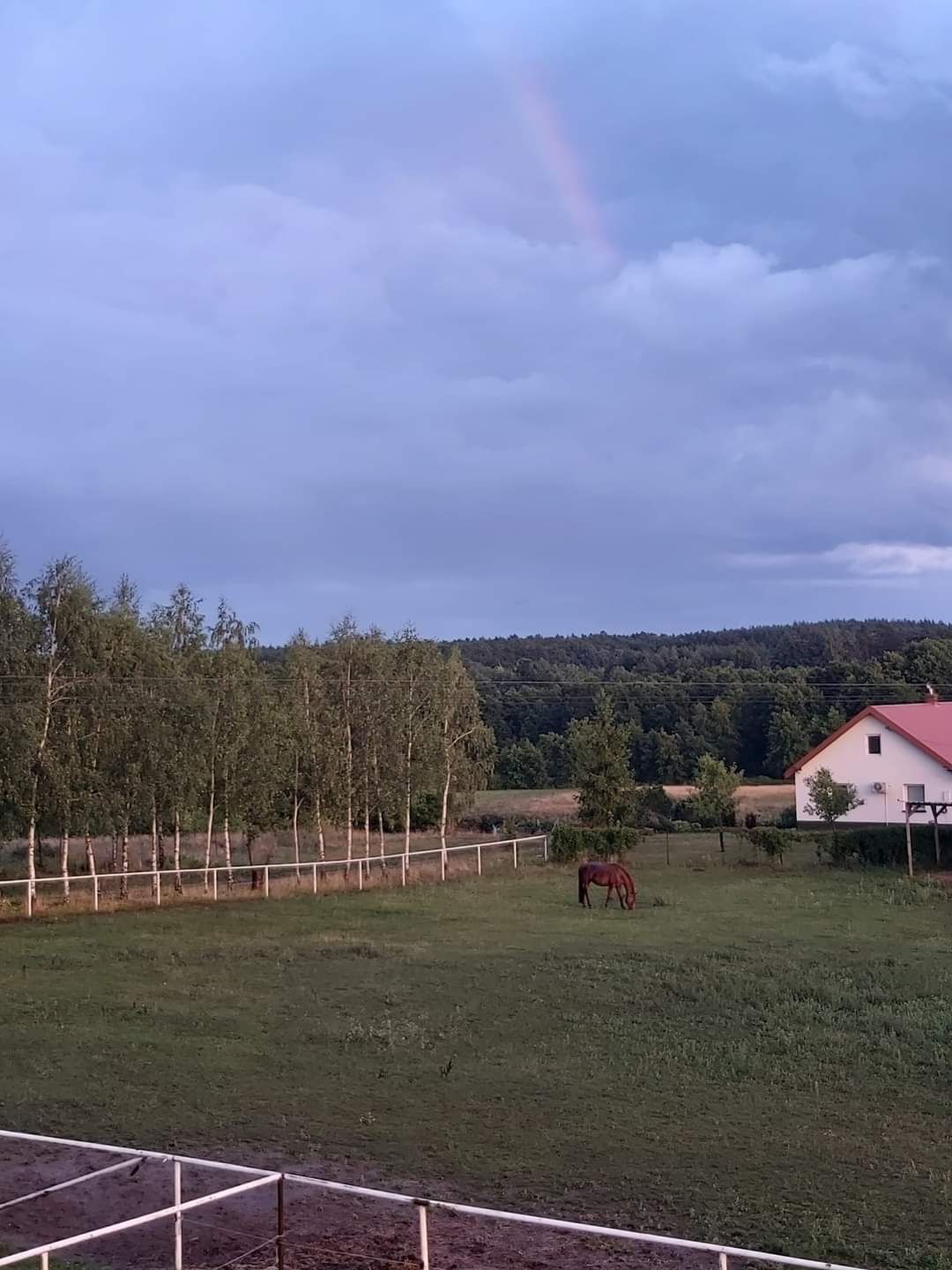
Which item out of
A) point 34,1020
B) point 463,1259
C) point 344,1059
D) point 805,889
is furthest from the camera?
point 805,889

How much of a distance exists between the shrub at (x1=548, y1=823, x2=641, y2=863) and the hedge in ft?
19.4

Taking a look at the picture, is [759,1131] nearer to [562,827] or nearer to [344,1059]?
[344,1059]

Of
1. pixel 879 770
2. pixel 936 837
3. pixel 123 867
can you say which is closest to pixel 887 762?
pixel 879 770

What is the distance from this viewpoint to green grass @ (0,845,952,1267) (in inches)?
328

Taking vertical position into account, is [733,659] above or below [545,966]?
above

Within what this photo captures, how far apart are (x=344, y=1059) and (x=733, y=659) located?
9870 cm

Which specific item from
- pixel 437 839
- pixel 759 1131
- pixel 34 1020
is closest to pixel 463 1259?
pixel 759 1131

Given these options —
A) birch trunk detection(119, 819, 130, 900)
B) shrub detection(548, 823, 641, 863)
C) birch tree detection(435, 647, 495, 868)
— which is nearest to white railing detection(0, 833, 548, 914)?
birch trunk detection(119, 819, 130, 900)

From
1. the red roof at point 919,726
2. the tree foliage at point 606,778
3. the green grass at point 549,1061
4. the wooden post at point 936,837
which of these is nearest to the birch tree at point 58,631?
the green grass at point 549,1061

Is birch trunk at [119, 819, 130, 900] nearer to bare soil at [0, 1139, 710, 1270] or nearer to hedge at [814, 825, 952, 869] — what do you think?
bare soil at [0, 1139, 710, 1270]

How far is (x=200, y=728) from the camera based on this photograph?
30.4 meters

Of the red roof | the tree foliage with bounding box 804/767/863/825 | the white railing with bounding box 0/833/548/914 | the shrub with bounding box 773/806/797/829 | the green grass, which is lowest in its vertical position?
the shrub with bounding box 773/806/797/829

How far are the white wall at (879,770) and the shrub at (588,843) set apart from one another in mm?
10889

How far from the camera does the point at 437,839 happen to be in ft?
143
